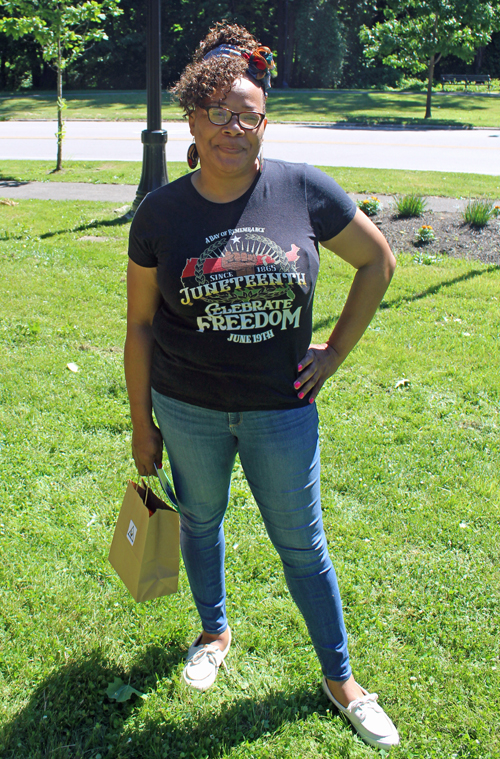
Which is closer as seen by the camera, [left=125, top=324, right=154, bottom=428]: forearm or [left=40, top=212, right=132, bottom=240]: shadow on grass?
[left=125, top=324, right=154, bottom=428]: forearm

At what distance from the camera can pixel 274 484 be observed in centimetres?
197

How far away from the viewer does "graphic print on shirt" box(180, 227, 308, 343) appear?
70.0 inches

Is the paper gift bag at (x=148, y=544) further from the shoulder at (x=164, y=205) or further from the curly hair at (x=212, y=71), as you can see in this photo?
the curly hair at (x=212, y=71)

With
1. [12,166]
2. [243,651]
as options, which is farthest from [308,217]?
[12,166]

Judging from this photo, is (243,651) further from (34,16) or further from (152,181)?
(34,16)

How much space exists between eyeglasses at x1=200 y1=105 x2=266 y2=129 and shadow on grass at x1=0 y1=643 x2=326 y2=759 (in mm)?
1938

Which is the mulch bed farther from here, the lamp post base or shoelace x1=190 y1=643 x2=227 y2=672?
shoelace x1=190 y1=643 x2=227 y2=672

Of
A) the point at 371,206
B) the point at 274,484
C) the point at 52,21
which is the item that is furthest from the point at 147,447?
the point at 52,21

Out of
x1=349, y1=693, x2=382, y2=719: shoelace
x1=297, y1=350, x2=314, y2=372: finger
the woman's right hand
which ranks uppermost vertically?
x1=297, y1=350, x2=314, y2=372: finger

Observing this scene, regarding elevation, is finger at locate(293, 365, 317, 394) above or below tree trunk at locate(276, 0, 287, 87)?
below

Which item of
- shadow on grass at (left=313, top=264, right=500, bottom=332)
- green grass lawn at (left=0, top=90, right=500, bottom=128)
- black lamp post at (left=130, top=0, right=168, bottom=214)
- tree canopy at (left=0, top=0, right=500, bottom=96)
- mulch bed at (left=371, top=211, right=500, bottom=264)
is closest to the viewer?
shadow on grass at (left=313, top=264, right=500, bottom=332)

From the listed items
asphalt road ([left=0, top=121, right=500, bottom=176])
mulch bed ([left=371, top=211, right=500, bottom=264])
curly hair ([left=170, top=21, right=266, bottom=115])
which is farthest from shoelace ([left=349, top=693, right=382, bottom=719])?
asphalt road ([left=0, top=121, right=500, bottom=176])

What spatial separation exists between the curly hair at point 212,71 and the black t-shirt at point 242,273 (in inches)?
9.6

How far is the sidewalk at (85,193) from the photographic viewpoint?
9.30m
